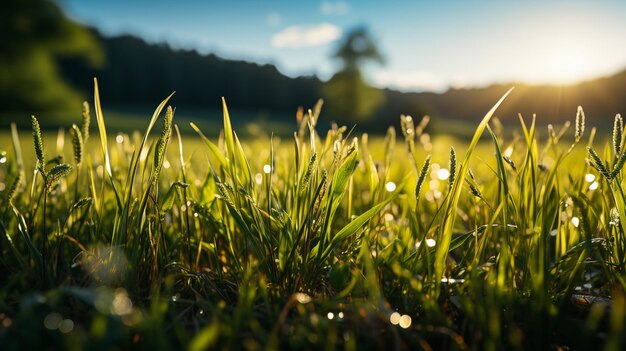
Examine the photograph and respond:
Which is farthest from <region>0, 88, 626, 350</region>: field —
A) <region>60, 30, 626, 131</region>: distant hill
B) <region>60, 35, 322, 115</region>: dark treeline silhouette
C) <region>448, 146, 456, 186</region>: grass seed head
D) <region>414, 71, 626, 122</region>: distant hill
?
<region>60, 35, 322, 115</region>: dark treeline silhouette

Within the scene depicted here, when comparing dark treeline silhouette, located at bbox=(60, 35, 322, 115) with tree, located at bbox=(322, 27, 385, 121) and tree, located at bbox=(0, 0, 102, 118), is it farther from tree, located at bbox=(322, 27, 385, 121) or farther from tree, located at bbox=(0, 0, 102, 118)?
tree, located at bbox=(0, 0, 102, 118)

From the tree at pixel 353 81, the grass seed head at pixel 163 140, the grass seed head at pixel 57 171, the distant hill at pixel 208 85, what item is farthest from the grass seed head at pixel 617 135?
the distant hill at pixel 208 85

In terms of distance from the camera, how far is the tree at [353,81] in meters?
38.5

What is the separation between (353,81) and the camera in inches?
1559

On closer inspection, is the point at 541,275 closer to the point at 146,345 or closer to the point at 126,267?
the point at 146,345

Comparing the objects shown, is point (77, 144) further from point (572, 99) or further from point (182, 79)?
point (182, 79)

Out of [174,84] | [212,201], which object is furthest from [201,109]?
[212,201]

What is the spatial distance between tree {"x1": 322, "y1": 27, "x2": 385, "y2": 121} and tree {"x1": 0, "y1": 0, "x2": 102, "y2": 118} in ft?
72.6

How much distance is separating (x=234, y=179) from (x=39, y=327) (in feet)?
1.44

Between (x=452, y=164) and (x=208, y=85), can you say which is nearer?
(x=452, y=164)

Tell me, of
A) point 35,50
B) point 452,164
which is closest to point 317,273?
point 452,164

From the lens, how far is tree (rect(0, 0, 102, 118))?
67.4 ft

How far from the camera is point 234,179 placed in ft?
3.03

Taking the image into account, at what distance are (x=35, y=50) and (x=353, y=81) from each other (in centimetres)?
2565
